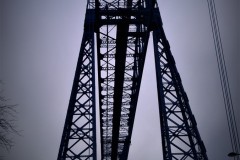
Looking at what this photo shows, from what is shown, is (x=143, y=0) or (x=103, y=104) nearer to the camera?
(x=143, y=0)

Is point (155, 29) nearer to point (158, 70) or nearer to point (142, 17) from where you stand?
point (142, 17)

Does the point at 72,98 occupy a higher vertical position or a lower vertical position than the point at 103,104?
lower

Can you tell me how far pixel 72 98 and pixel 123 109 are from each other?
26.5ft

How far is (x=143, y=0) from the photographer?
16859mm

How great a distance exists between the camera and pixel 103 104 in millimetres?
25141

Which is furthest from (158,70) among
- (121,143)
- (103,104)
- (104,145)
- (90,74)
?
(104,145)

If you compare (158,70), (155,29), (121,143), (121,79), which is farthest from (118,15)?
(121,143)

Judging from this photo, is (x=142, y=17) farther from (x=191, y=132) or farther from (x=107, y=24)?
(x=191, y=132)

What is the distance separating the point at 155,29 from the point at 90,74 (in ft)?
15.4

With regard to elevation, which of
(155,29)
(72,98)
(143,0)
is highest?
(143,0)

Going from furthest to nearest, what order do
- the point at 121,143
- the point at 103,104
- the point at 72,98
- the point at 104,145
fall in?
the point at 104,145 < the point at 121,143 < the point at 103,104 < the point at 72,98

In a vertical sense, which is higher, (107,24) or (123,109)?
(107,24)

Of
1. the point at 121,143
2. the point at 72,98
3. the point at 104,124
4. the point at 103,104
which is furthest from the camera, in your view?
the point at 121,143

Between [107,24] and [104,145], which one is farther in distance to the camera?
[104,145]
